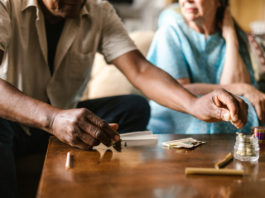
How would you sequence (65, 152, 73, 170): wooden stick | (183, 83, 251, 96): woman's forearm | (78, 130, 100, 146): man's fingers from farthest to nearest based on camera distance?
(183, 83, 251, 96): woman's forearm → (78, 130, 100, 146): man's fingers → (65, 152, 73, 170): wooden stick

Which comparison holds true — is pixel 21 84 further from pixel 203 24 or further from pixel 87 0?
pixel 203 24

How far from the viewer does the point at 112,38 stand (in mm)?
1544

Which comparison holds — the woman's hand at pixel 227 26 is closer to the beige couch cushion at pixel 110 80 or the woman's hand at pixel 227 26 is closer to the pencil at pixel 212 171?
the beige couch cushion at pixel 110 80

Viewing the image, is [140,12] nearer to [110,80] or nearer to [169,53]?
[110,80]

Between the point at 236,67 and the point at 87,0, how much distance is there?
2.65 feet

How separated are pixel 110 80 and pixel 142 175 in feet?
4.37

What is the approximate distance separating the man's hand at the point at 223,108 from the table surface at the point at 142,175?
0.10 metres

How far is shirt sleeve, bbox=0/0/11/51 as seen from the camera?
120 cm

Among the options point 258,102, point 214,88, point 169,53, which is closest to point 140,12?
point 169,53

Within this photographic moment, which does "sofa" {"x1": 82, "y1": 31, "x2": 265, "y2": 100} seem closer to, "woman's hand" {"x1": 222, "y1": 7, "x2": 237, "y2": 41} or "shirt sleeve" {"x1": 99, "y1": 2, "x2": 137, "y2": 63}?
"woman's hand" {"x1": 222, "y1": 7, "x2": 237, "y2": 41}

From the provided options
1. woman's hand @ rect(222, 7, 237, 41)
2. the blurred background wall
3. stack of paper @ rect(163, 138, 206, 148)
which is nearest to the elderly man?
stack of paper @ rect(163, 138, 206, 148)

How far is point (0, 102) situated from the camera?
1.05m

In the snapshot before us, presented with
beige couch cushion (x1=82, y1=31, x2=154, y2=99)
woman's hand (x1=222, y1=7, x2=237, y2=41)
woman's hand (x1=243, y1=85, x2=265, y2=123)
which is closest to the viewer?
woman's hand (x1=243, y1=85, x2=265, y2=123)

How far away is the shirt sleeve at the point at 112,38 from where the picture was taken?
151cm
